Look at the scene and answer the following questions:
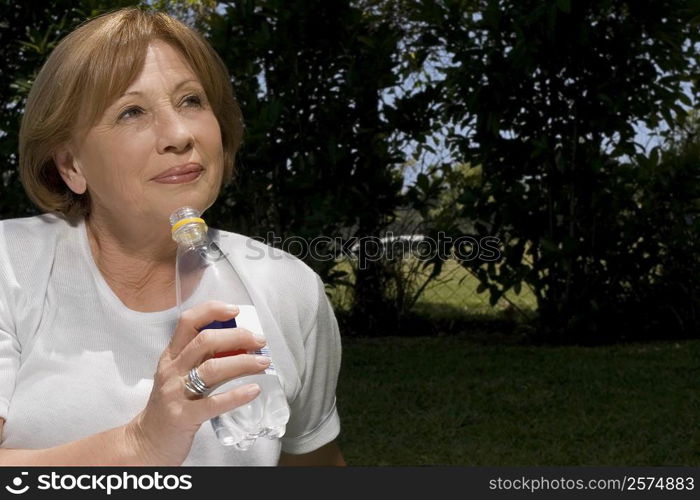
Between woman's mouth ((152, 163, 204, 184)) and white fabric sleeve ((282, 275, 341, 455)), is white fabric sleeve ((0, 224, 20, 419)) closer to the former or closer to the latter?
woman's mouth ((152, 163, 204, 184))

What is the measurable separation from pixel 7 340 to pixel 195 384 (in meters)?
0.53

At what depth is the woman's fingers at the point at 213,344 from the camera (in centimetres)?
114

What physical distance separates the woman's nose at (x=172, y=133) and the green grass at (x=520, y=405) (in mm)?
2577

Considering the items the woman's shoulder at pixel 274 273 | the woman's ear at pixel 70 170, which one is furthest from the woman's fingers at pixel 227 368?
the woman's ear at pixel 70 170

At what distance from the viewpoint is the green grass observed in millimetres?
3875

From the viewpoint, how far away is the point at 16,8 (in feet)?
18.8

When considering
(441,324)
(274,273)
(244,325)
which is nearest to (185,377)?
(244,325)

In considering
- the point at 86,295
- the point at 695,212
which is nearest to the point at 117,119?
the point at 86,295

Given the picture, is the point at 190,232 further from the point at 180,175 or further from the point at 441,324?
the point at 441,324

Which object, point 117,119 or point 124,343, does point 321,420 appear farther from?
point 117,119

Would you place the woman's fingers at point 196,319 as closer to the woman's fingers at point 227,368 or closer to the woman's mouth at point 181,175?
the woman's fingers at point 227,368

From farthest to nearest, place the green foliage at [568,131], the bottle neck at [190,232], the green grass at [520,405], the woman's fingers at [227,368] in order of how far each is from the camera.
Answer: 1. the green foliage at [568,131]
2. the green grass at [520,405]
3. the bottle neck at [190,232]
4. the woman's fingers at [227,368]

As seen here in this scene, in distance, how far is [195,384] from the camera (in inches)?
45.3

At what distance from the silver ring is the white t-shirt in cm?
43
